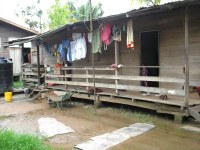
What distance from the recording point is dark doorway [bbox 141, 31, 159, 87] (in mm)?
9508

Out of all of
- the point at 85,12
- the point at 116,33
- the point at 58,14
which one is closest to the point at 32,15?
the point at 58,14

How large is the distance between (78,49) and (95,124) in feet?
13.7

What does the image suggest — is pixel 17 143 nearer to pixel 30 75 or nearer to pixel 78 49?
pixel 78 49

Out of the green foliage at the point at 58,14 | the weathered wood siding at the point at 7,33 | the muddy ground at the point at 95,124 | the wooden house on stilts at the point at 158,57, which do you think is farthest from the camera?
the green foliage at the point at 58,14

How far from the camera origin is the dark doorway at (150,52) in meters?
9.51

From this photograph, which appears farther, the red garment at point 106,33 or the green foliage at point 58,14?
the green foliage at point 58,14

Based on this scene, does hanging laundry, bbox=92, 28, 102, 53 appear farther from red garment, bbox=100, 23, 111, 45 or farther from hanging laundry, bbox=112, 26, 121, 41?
hanging laundry, bbox=112, 26, 121, 41

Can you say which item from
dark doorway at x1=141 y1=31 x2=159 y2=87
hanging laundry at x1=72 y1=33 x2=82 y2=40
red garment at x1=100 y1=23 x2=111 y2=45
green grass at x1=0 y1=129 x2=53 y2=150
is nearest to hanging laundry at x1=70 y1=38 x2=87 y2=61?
hanging laundry at x1=72 y1=33 x2=82 y2=40

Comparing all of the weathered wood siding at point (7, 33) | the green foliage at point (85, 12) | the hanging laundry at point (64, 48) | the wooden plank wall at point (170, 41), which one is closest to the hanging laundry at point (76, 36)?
the hanging laundry at point (64, 48)

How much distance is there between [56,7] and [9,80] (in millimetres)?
17241

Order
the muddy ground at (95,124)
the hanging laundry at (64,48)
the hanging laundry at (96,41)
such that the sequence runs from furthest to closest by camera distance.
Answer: the hanging laundry at (64,48), the hanging laundry at (96,41), the muddy ground at (95,124)

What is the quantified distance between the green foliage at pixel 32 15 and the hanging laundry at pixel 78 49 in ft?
80.2

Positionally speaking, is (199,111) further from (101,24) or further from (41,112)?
(41,112)

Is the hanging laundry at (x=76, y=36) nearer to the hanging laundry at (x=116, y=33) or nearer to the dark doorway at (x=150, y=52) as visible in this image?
the hanging laundry at (x=116, y=33)
